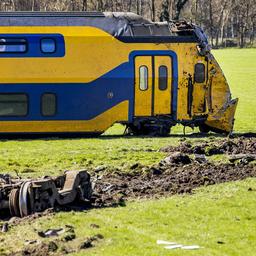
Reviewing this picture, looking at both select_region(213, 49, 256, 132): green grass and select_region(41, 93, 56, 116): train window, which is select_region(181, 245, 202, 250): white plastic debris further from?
select_region(213, 49, 256, 132): green grass

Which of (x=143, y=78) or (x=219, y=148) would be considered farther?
(x=143, y=78)

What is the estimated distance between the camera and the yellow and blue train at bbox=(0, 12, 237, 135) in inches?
1096

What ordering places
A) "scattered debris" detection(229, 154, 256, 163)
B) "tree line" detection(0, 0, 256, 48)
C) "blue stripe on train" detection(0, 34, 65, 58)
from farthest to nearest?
"tree line" detection(0, 0, 256, 48) < "blue stripe on train" detection(0, 34, 65, 58) < "scattered debris" detection(229, 154, 256, 163)

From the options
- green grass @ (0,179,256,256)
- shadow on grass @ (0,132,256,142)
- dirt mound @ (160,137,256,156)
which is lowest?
shadow on grass @ (0,132,256,142)

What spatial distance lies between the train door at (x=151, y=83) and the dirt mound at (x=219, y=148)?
4.59m

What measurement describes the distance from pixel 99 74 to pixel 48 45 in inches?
74.0

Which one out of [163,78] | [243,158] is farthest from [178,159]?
[163,78]

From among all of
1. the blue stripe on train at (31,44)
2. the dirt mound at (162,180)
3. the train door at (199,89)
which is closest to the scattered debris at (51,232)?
the dirt mound at (162,180)

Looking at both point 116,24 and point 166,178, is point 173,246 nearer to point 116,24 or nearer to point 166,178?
point 166,178

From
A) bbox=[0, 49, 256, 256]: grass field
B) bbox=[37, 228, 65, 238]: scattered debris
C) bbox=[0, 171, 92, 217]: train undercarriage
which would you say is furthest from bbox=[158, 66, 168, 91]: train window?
bbox=[37, 228, 65, 238]: scattered debris

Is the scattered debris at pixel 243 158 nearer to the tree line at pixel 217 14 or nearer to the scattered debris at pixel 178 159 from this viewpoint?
the scattered debris at pixel 178 159

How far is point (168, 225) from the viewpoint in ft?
44.5

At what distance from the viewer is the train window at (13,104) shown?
91.2 feet

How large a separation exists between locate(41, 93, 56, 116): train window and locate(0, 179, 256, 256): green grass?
12.6 metres
